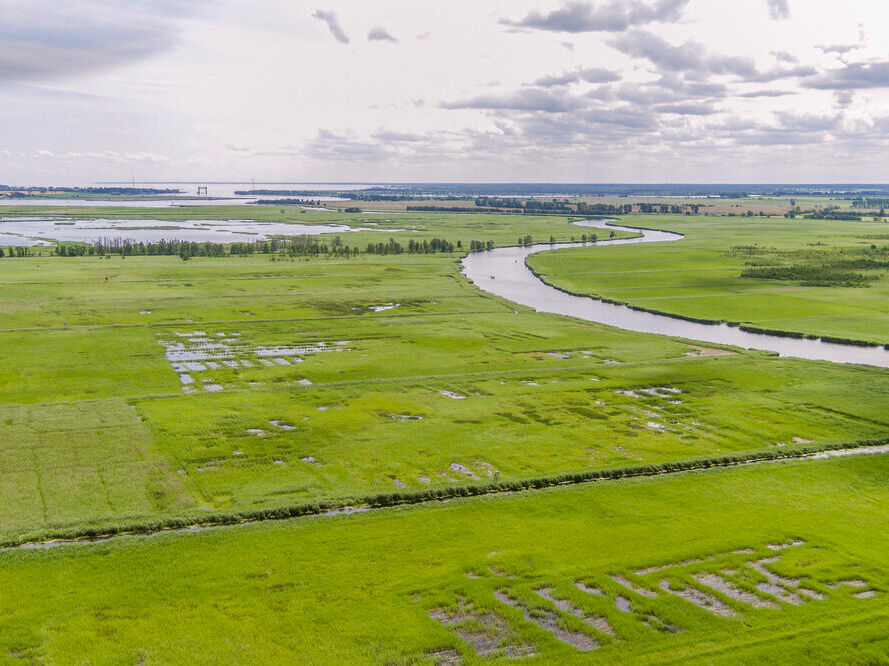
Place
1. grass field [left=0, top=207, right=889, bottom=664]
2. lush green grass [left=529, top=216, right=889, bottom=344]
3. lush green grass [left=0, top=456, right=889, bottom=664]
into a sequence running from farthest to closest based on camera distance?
lush green grass [left=529, top=216, right=889, bottom=344] < grass field [left=0, top=207, right=889, bottom=664] < lush green grass [left=0, top=456, right=889, bottom=664]

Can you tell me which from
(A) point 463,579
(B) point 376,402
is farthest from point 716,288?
(A) point 463,579

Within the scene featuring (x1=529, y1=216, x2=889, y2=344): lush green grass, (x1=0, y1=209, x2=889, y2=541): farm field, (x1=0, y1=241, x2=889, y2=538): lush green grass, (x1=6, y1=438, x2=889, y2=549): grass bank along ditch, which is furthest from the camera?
(x1=529, y1=216, x2=889, y2=344): lush green grass

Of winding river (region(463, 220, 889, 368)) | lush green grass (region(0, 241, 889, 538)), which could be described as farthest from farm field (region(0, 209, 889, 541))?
winding river (region(463, 220, 889, 368))

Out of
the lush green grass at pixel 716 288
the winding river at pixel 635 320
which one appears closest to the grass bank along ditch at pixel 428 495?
the winding river at pixel 635 320

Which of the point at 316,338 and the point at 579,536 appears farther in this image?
the point at 316,338

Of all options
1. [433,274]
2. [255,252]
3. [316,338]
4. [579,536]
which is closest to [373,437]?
[579,536]

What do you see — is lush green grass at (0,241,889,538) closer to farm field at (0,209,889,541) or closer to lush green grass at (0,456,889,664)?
farm field at (0,209,889,541)

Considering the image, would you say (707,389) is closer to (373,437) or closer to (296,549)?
(373,437)
